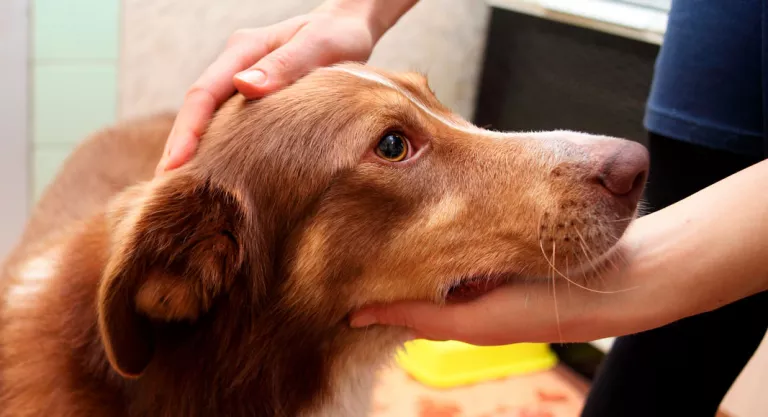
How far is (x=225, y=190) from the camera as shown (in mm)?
1271

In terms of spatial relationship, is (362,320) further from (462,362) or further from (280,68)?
(462,362)

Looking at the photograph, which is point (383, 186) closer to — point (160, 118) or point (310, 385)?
point (310, 385)

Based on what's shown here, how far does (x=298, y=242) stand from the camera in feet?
4.30

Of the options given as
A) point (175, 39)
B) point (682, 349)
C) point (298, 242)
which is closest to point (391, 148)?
point (298, 242)

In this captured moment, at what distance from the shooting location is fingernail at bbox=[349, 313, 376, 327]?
1.32 meters

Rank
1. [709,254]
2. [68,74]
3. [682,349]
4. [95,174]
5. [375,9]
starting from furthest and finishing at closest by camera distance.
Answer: [68,74] < [95,174] < [375,9] < [682,349] < [709,254]

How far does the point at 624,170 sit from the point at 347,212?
50cm

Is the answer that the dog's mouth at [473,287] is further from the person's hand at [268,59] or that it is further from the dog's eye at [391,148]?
the person's hand at [268,59]

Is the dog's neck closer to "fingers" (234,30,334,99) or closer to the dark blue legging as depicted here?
"fingers" (234,30,334,99)

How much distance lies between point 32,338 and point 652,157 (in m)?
1.44

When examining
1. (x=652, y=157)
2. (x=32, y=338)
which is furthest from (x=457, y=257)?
(x=32, y=338)

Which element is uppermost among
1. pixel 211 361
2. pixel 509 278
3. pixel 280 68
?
pixel 280 68

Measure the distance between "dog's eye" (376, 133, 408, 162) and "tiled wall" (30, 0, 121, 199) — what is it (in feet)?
6.75

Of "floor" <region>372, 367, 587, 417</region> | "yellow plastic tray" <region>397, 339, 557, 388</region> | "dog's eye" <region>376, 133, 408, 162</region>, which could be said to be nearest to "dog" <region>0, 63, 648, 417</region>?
"dog's eye" <region>376, 133, 408, 162</region>
